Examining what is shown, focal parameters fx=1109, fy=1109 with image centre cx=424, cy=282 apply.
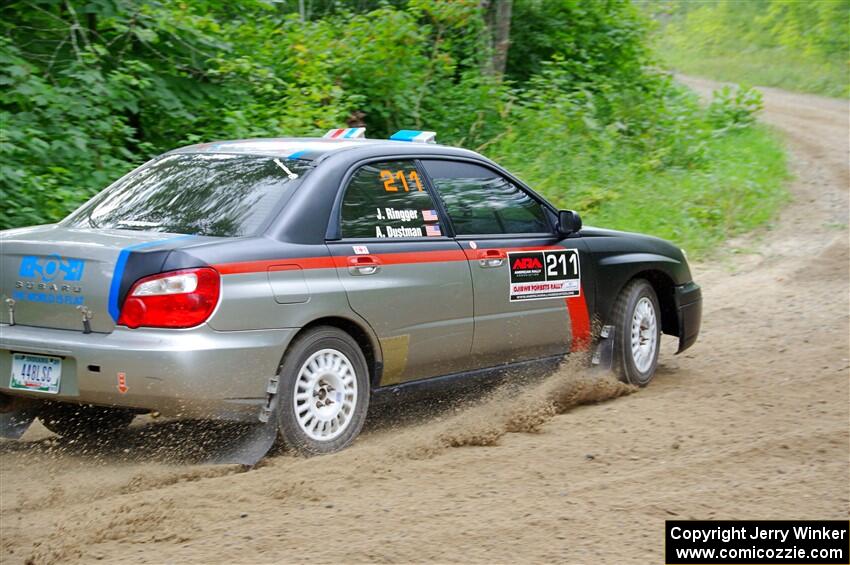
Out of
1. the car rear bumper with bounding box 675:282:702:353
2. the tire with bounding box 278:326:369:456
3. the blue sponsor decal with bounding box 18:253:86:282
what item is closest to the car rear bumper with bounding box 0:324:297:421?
the tire with bounding box 278:326:369:456

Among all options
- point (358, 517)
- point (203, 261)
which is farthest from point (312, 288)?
point (358, 517)

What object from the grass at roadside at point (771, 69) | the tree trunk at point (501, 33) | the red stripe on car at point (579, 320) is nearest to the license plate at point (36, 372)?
the red stripe on car at point (579, 320)

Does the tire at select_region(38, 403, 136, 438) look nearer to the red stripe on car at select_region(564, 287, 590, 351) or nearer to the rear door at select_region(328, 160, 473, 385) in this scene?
the rear door at select_region(328, 160, 473, 385)

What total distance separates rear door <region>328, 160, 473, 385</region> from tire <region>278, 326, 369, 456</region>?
218 millimetres

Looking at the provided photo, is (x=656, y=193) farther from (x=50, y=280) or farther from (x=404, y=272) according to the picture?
(x=50, y=280)

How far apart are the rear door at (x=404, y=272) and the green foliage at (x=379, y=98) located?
3.79m

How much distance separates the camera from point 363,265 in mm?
5680

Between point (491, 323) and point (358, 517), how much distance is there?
220cm

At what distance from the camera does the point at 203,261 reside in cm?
502

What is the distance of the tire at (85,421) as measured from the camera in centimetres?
579

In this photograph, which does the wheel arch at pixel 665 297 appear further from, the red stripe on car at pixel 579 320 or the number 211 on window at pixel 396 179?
the number 211 on window at pixel 396 179

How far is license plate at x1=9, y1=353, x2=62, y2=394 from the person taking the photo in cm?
515

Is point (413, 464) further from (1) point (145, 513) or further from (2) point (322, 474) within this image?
(1) point (145, 513)

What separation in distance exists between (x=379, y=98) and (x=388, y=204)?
26.3 ft
